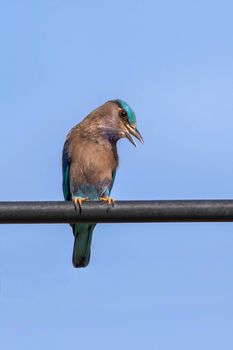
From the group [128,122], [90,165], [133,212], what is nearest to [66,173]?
[90,165]

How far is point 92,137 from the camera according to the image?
1008cm

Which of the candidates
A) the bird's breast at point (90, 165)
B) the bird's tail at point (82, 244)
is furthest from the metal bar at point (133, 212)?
the bird's breast at point (90, 165)

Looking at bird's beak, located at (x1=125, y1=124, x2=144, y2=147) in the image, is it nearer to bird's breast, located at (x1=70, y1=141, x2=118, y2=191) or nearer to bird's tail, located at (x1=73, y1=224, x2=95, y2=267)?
bird's breast, located at (x1=70, y1=141, x2=118, y2=191)

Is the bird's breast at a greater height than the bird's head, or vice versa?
the bird's head

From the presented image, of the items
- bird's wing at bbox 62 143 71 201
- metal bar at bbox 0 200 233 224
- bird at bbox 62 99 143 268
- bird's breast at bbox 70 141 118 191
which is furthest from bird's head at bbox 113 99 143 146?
metal bar at bbox 0 200 233 224

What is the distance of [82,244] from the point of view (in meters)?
9.30

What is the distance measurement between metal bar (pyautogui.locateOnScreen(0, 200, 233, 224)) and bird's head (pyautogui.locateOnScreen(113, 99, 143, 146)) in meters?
4.65

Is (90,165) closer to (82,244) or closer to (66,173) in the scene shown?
(66,173)

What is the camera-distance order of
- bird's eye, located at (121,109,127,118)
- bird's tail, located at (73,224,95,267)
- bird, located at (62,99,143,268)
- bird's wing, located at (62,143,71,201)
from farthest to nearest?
bird's eye, located at (121,109,127,118), bird's wing, located at (62,143,71,201), bird, located at (62,99,143,268), bird's tail, located at (73,224,95,267)

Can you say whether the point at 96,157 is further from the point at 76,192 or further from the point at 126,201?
the point at 126,201

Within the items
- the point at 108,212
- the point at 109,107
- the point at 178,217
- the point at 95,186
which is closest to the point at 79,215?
the point at 108,212

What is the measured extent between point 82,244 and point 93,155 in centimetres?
107

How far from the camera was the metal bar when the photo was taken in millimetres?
5199

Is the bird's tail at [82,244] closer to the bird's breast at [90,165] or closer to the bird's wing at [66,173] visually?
the bird's breast at [90,165]
